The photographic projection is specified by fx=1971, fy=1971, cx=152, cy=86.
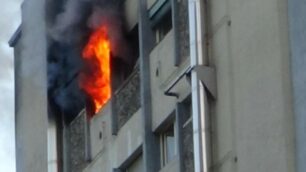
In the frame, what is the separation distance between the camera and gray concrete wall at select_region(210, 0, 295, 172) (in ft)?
112

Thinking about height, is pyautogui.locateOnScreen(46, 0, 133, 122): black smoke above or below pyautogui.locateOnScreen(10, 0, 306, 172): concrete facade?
above

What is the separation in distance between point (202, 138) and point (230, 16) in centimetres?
234

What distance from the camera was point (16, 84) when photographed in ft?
160

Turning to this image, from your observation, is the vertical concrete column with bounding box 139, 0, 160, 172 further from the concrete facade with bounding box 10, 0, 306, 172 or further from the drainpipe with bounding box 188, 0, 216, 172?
the drainpipe with bounding box 188, 0, 216, 172

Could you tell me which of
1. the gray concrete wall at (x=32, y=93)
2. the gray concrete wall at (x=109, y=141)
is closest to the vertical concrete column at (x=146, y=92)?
the gray concrete wall at (x=109, y=141)

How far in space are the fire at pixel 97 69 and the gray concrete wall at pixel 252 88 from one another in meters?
7.11

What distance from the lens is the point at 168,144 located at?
4066 centimetres

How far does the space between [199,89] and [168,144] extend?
381 centimetres

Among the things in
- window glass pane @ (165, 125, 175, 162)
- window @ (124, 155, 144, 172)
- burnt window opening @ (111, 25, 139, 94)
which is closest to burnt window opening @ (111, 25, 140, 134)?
burnt window opening @ (111, 25, 139, 94)

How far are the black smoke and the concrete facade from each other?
1.24ft

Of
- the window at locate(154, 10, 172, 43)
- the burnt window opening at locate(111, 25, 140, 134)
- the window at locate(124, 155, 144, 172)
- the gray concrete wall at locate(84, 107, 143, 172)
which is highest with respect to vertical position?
the window at locate(154, 10, 172, 43)

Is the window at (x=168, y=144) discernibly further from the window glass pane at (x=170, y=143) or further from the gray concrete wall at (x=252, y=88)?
the gray concrete wall at (x=252, y=88)

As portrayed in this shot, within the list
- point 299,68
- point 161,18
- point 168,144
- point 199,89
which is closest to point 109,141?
point 168,144

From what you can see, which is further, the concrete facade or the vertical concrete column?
the vertical concrete column
